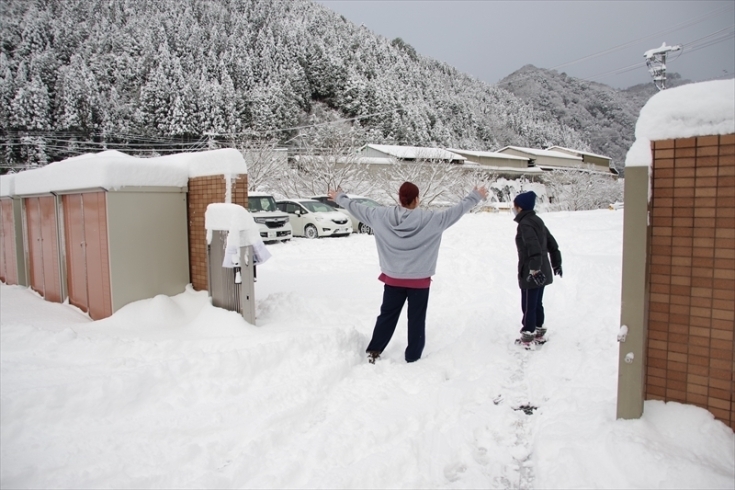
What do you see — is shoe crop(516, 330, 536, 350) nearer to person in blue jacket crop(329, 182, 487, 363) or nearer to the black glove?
the black glove

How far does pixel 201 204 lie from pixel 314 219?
10.2m

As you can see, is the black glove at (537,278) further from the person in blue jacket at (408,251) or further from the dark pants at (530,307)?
the person in blue jacket at (408,251)

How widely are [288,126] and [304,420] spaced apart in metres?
54.1

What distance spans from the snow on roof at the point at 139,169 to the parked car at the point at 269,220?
8371 millimetres

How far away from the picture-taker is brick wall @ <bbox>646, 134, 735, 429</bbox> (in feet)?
8.53

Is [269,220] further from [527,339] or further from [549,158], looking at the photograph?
[549,158]

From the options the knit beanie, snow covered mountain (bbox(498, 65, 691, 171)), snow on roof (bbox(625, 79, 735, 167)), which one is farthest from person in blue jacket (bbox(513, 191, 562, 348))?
snow covered mountain (bbox(498, 65, 691, 171))

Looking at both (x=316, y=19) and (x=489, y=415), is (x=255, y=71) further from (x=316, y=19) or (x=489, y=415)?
(x=489, y=415)

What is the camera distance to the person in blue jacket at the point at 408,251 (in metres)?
4.27

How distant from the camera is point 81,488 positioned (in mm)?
2561

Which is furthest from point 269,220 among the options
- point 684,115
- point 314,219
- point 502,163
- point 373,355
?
point 502,163

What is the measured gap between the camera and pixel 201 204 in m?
5.97

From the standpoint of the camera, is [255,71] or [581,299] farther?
[255,71]

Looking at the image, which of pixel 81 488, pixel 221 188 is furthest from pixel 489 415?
pixel 221 188
